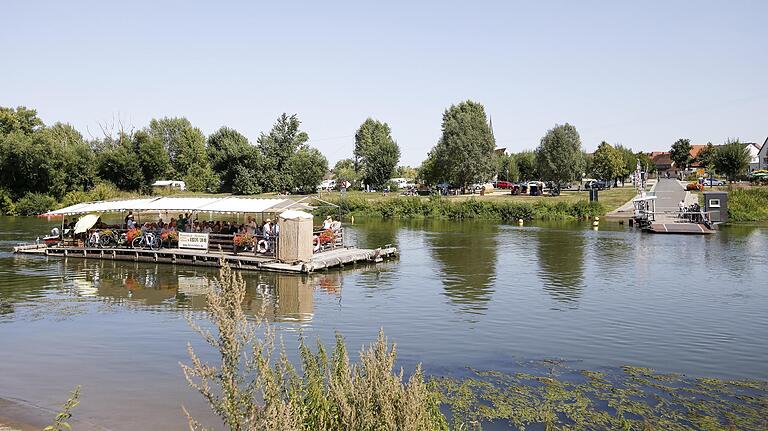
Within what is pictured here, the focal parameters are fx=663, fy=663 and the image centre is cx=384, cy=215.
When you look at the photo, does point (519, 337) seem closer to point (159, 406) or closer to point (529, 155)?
point (159, 406)

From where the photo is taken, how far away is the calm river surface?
15.1m

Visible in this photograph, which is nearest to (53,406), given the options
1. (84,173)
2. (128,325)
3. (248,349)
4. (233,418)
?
(248,349)

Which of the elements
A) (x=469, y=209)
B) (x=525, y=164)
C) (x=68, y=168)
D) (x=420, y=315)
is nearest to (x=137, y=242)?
(x=420, y=315)

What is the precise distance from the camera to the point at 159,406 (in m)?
12.8

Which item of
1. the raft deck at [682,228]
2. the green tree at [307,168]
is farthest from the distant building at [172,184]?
the raft deck at [682,228]

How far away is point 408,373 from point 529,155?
106 metres

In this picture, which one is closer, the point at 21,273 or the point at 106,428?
the point at 106,428

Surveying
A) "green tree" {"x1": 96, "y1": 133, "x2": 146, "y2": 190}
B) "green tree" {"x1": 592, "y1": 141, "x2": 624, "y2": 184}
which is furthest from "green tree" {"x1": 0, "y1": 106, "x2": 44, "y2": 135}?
"green tree" {"x1": 592, "y1": 141, "x2": 624, "y2": 184}

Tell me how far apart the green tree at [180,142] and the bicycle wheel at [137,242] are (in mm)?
71484

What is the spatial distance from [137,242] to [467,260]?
16854mm

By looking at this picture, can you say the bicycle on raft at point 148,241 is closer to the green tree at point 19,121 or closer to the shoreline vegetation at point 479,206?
the shoreline vegetation at point 479,206

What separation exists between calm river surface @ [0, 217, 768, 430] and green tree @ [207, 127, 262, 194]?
50468mm

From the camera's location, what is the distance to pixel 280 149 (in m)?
87.9

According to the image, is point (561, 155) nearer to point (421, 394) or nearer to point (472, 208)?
point (472, 208)
